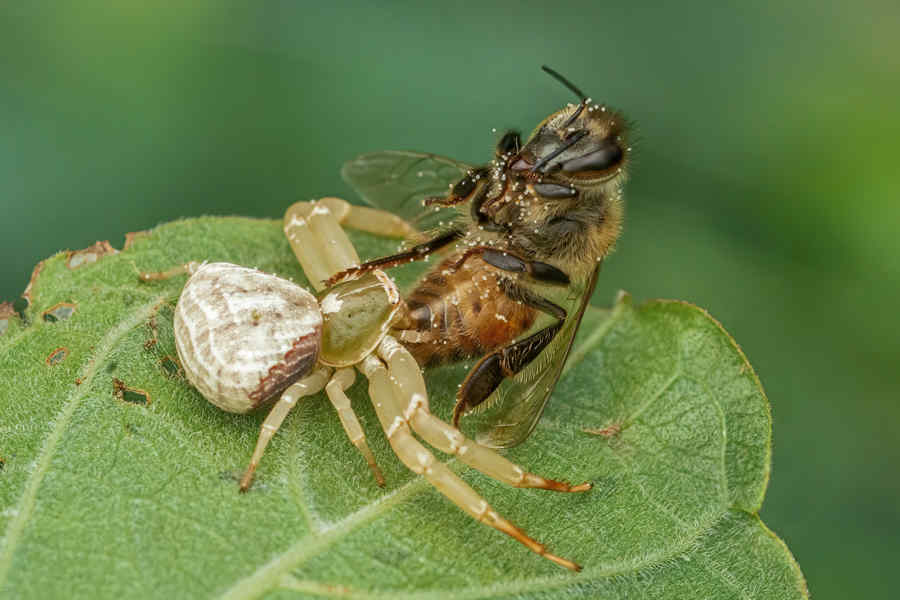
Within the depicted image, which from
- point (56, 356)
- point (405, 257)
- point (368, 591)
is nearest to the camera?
point (368, 591)

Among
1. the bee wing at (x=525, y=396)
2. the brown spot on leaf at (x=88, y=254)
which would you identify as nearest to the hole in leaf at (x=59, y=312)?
the brown spot on leaf at (x=88, y=254)

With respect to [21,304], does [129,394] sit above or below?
below

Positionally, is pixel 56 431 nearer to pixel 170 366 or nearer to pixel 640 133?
pixel 170 366

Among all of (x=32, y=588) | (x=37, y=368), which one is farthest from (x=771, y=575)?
(x=37, y=368)

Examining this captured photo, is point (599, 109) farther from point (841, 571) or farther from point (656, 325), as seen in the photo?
point (841, 571)

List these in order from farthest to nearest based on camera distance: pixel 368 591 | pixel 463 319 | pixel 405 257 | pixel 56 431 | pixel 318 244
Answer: pixel 318 244 < pixel 463 319 < pixel 405 257 < pixel 56 431 < pixel 368 591

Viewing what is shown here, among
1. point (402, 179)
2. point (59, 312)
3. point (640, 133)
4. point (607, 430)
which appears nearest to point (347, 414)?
point (607, 430)
